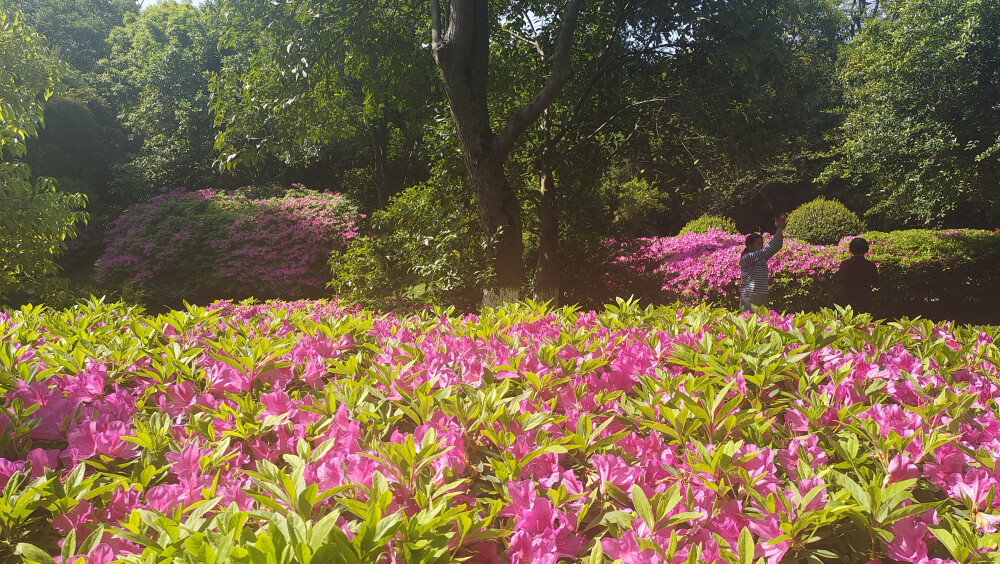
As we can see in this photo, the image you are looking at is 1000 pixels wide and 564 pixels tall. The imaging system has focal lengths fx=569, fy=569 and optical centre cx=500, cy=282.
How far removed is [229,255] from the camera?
13.5m

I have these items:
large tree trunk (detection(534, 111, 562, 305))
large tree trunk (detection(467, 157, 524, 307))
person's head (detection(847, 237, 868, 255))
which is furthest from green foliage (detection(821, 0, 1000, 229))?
large tree trunk (detection(467, 157, 524, 307))

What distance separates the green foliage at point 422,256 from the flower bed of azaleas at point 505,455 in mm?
4913

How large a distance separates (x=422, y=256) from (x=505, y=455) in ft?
21.2

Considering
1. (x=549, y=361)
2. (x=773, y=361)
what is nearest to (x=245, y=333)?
(x=549, y=361)

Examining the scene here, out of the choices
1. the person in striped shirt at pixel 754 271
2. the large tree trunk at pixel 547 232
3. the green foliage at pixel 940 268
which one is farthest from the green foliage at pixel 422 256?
the green foliage at pixel 940 268

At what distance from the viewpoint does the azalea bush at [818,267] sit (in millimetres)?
9102

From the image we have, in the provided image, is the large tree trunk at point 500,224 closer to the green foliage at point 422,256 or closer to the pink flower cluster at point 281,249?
the green foliage at point 422,256

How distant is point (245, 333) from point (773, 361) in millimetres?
2232

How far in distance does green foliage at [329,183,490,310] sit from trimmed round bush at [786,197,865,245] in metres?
13.1

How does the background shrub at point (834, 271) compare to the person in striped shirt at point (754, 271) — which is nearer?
the person in striped shirt at point (754, 271)

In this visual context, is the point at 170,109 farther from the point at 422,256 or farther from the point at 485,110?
the point at 485,110

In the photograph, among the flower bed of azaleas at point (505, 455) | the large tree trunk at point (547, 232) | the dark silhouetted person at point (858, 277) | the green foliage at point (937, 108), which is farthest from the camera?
the green foliage at point (937, 108)

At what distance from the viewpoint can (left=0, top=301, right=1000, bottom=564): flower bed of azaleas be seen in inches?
36.9

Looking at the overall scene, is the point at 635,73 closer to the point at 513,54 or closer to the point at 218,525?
the point at 513,54
